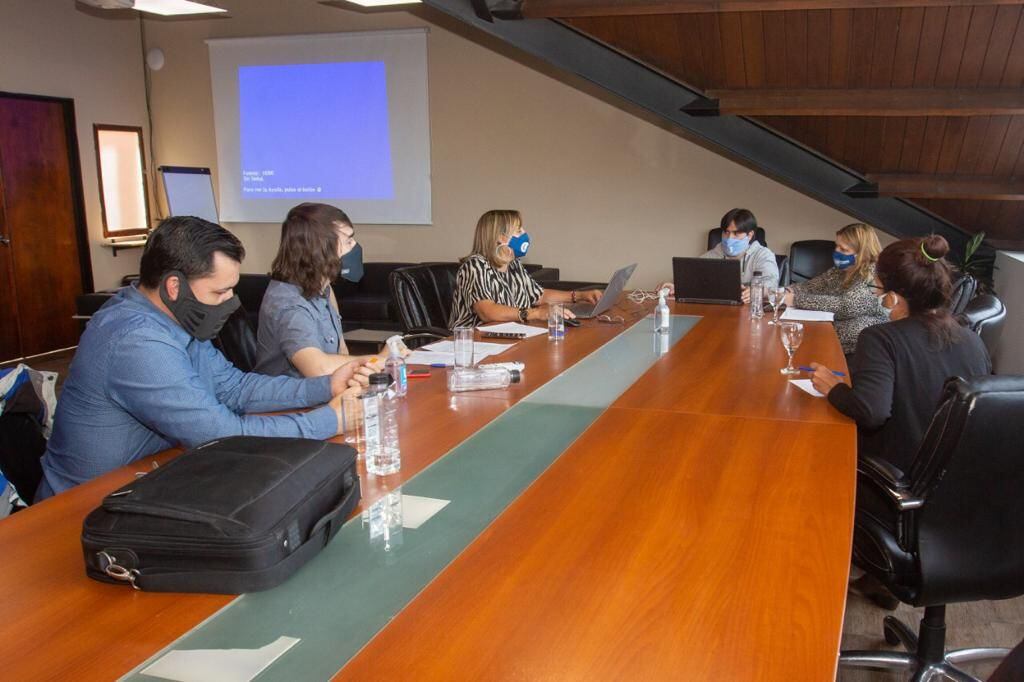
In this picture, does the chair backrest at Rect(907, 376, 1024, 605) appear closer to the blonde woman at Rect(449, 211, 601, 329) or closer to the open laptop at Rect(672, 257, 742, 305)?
the blonde woman at Rect(449, 211, 601, 329)

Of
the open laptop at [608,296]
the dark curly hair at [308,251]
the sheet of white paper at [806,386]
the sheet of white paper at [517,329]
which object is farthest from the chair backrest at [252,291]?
the sheet of white paper at [806,386]

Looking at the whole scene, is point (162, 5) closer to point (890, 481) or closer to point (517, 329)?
point (517, 329)

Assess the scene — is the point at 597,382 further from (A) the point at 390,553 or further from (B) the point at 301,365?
(A) the point at 390,553

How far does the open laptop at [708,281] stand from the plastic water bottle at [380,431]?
8.65 ft

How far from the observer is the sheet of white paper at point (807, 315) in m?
3.81

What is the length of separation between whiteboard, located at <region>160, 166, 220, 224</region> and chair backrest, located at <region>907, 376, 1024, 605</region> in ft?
20.7

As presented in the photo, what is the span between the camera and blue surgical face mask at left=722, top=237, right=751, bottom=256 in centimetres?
453

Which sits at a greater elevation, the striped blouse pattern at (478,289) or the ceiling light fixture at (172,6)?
the ceiling light fixture at (172,6)

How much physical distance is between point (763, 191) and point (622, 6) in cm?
297

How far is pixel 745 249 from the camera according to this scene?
4602 mm

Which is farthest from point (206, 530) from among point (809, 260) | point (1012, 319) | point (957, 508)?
point (809, 260)

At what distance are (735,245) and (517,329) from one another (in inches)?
65.9

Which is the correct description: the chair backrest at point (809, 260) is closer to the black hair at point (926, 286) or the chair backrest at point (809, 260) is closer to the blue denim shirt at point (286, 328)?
the black hair at point (926, 286)

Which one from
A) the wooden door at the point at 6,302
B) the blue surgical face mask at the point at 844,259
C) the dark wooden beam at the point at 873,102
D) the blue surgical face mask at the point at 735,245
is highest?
the dark wooden beam at the point at 873,102
